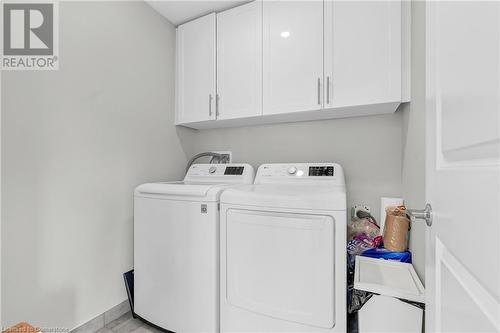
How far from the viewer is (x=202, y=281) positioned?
141 cm

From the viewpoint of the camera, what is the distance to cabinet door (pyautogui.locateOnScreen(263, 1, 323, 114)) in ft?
5.41

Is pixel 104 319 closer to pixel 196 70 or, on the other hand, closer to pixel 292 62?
pixel 196 70

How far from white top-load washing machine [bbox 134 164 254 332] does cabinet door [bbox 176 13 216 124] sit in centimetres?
80

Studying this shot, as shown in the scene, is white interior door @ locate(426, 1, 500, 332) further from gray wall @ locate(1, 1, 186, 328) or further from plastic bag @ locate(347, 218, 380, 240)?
gray wall @ locate(1, 1, 186, 328)

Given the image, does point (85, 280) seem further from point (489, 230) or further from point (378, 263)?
point (489, 230)

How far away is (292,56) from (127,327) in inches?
85.9

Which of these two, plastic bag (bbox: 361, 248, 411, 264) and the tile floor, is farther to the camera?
the tile floor

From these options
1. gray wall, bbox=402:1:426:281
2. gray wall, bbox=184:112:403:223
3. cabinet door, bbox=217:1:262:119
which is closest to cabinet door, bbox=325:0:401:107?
gray wall, bbox=402:1:426:281

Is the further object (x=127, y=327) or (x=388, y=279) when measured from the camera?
(x=127, y=327)

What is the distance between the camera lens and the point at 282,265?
1.25 metres

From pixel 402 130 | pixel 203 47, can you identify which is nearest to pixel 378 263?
pixel 402 130

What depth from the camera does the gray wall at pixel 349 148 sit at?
177 centimetres

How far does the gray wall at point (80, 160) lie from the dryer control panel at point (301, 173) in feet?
3.05

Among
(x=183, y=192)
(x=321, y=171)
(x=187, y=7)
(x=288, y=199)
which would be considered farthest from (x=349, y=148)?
(x=187, y=7)
